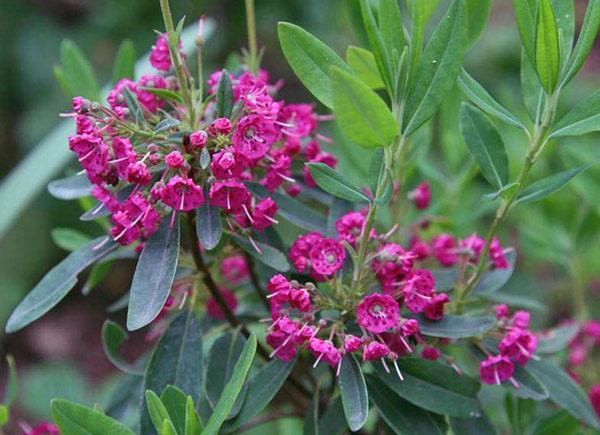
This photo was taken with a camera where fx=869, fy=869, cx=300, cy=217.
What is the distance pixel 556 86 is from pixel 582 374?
615 mm

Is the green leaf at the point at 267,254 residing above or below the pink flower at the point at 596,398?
above

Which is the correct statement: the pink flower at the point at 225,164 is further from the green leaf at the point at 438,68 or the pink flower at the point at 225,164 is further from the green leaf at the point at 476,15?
the green leaf at the point at 476,15


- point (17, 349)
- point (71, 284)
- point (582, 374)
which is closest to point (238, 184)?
point (71, 284)

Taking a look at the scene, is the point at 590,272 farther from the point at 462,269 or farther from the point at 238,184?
the point at 238,184

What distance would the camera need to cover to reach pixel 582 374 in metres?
1.26

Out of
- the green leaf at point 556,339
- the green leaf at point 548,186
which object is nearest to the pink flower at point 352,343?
the green leaf at point 548,186

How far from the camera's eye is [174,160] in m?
0.75

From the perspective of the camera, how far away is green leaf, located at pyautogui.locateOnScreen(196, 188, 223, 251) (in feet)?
2.52

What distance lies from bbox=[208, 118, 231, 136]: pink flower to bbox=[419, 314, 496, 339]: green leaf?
0.27m

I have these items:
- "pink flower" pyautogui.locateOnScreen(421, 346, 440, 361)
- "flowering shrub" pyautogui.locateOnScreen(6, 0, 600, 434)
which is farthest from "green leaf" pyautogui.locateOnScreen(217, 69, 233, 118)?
"pink flower" pyautogui.locateOnScreen(421, 346, 440, 361)

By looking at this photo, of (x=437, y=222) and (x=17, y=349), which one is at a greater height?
(x=437, y=222)

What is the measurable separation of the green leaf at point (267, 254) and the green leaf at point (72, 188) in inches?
7.1

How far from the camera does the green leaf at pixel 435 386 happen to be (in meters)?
0.83

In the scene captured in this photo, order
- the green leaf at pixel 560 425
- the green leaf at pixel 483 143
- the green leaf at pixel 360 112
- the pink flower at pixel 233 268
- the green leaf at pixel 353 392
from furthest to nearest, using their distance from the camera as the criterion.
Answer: the pink flower at pixel 233 268 < the green leaf at pixel 560 425 < the green leaf at pixel 483 143 < the green leaf at pixel 353 392 < the green leaf at pixel 360 112
